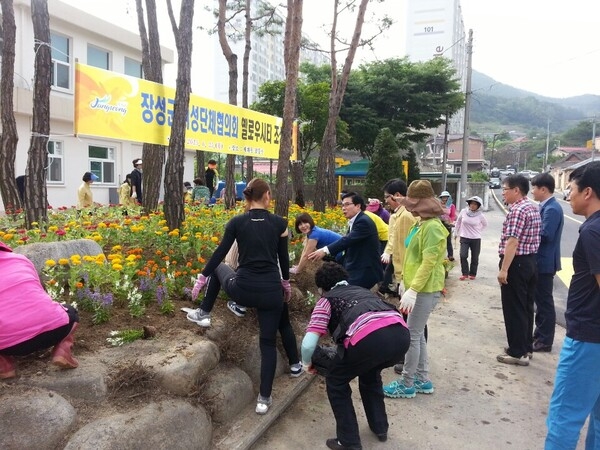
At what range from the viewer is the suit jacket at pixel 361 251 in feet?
14.6

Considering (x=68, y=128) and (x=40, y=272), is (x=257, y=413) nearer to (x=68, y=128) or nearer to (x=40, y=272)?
(x=40, y=272)

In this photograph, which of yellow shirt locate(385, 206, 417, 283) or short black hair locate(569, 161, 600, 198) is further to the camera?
yellow shirt locate(385, 206, 417, 283)

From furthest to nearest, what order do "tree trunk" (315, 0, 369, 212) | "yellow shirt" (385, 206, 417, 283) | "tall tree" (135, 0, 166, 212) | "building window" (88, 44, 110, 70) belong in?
"building window" (88, 44, 110, 70) < "tree trunk" (315, 0, 369, 212) < "tall tree" (135, 0, 166, 212) < "yellow shirt" (385, 206, 417, 283)

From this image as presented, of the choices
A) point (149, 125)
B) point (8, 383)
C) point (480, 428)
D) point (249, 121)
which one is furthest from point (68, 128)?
point (480, 428)

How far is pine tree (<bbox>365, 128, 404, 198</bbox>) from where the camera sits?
50.7ft

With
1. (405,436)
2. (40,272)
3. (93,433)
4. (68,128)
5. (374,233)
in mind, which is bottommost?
(405,436)

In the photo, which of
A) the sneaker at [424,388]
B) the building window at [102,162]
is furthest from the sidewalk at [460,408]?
the building window at [102,162]

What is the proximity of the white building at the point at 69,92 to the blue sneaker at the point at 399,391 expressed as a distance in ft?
43.1

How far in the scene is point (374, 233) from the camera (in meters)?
4.47

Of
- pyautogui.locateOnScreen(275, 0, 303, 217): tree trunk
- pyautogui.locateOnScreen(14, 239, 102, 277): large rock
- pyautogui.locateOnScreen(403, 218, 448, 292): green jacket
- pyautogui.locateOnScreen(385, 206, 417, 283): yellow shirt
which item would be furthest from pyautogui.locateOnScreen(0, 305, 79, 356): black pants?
pyautogui.locateOnScreen(275, 0, 303, 217): tree trunk

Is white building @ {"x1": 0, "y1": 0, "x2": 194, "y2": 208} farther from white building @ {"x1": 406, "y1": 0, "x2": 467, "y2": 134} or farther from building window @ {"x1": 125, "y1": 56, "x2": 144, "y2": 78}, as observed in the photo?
white building @ {"x1": 406, "y1": 0, "x2": 467, "y2": 134}

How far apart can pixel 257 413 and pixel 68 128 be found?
16.2 metres

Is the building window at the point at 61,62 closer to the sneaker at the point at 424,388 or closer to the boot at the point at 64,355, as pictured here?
the boot at the point at 64,355

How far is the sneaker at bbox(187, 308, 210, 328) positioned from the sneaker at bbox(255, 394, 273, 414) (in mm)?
728
